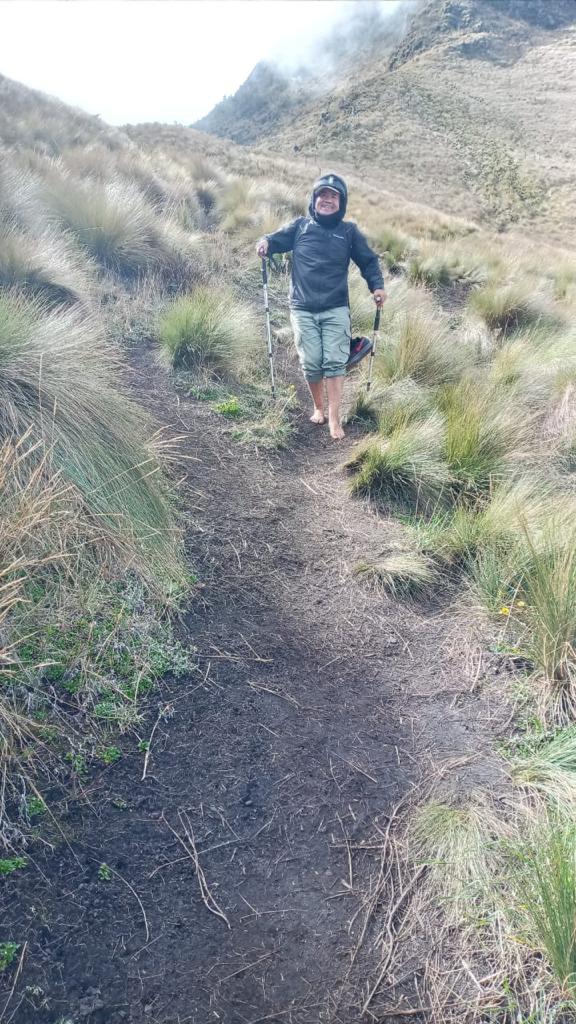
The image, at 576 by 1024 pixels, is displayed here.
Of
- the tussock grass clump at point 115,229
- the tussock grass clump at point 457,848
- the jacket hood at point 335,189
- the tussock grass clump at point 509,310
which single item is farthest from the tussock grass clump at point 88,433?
the tussock grass clump at point 509,310

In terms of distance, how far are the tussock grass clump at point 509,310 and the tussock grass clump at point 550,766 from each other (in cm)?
714

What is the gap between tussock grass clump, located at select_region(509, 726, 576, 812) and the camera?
2.34 m

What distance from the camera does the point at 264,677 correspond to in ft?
9.51

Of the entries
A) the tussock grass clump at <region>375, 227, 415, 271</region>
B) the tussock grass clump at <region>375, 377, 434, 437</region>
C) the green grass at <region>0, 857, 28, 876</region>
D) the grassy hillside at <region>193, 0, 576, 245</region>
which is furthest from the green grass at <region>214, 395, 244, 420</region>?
the grassy hillside at <region>193, 0, 576, 245</region>

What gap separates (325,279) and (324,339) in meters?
0.49

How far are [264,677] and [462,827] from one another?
41.0 inches

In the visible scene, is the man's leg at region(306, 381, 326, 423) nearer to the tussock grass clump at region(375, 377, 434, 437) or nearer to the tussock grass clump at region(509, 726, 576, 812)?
the tussock grass clump at region(375, 377, 434, 437)

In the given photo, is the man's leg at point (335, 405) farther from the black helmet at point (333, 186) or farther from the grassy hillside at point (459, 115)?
the grassy hillside at point (459, 115)

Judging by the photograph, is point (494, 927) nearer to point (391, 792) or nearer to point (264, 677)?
point (391, 792)

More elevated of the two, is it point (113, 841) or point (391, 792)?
point (113, 841)

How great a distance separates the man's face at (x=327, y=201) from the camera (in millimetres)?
5172

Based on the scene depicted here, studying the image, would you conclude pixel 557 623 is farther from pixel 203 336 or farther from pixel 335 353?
pixel 203 336

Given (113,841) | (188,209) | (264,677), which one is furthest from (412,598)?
(188,209)

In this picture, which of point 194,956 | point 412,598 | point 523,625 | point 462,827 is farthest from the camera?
point 412,598
